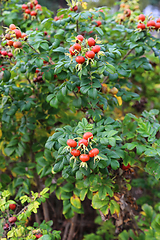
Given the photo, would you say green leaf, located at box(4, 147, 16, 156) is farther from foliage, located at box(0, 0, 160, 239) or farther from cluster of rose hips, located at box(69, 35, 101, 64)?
cluster of rose hips, located at box(69, 35, 101, 64)

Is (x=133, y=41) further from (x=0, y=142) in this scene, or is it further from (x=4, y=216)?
(x=4, y=216)

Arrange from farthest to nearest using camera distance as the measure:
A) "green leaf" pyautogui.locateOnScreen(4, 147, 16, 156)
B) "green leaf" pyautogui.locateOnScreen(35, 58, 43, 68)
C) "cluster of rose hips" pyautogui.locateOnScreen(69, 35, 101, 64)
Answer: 1. "green leaf" pyautogui.locateOnScreen(4, 147, 16, 156)
2. "green leaf" pyautogui.locateOnScreen(35, 58, 43, 68)
3. "cluster of rose hips" pyautogui.locateOnScreen(69, 35, 101, 64)

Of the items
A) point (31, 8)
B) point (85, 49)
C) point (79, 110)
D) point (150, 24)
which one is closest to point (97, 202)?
point (79, 110)

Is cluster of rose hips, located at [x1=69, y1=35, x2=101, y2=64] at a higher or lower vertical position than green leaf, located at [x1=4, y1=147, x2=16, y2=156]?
higher

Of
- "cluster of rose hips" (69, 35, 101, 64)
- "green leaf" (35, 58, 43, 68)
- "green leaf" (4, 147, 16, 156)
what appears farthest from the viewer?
"green leaf" (4, 147, 16, 156)

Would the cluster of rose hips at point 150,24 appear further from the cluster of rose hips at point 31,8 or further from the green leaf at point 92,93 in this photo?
the cluster of rose hips at point 31,8

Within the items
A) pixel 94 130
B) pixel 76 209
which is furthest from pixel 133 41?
pixel 76 209

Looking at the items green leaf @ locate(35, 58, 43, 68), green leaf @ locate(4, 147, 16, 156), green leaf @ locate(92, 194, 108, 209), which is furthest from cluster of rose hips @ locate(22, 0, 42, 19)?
green leaf @ locate(92, 194, 108, 209)

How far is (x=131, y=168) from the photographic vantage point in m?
1.30

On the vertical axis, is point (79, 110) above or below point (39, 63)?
below

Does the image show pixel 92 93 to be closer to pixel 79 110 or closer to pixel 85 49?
pixel 85 49

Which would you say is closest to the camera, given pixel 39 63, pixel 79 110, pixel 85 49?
pixel 85 49

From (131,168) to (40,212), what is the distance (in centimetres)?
113

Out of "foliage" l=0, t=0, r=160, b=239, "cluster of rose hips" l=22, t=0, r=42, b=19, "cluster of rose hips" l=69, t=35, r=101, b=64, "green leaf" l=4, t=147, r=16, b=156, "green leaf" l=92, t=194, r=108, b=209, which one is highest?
"cluster of rose hips" l=22, t=0, r=42, b=19
